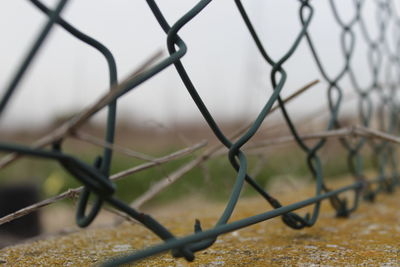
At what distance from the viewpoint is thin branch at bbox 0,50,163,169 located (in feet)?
1.09

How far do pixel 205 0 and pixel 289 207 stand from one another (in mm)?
257

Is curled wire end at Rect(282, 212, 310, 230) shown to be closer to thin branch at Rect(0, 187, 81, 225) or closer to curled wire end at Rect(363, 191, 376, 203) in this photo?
thin branch at Rect(0, 187, 81, 225)

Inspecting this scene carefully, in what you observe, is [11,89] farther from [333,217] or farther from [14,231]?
[14,231]

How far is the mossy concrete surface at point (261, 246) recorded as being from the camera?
1.92 feet

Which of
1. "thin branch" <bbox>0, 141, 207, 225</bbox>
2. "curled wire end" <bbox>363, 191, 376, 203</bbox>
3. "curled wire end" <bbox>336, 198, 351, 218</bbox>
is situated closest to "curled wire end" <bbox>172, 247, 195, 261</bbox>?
"thin branch" <bbox>0, 141, 207, 225</bbox>

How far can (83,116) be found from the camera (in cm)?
34

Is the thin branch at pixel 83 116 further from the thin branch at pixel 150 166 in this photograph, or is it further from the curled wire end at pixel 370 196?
the curled wire end at pixel 370 196

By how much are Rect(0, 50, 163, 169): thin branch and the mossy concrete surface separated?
28 centimetres

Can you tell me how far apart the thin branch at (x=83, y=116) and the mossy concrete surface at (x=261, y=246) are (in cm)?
28

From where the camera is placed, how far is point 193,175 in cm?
574

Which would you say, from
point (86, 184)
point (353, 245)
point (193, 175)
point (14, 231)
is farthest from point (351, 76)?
point (193, 175)

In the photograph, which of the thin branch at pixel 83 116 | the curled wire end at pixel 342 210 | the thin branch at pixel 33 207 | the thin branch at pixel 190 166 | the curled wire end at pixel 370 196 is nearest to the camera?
the thin branch at pixel 83 116

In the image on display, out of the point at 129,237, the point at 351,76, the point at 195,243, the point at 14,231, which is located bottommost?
the point at 195,243

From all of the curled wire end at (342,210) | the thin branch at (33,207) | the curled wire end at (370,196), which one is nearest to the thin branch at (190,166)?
the thin branch at (33,207)
